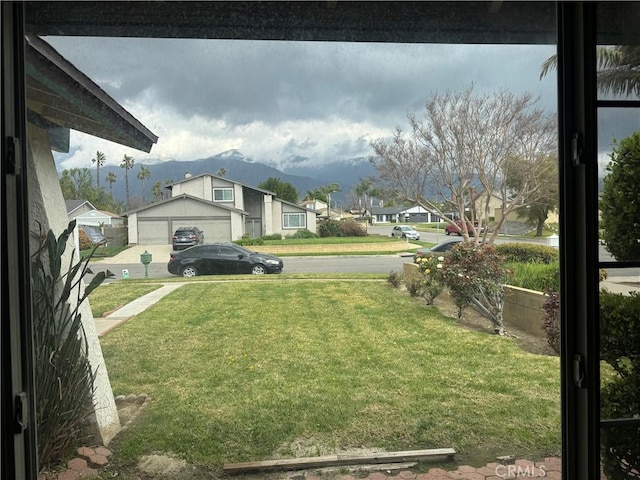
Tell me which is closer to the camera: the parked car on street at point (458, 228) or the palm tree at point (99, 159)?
the palm tree at point (99, 159)

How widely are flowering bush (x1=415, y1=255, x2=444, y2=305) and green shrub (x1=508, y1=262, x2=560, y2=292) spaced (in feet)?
0.86

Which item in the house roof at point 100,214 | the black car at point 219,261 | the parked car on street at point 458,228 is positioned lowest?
the black car at point 219,261

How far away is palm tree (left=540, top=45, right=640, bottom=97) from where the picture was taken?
118cm

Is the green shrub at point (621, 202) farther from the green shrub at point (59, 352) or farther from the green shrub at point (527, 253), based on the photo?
the green shrub at point (59, 352)

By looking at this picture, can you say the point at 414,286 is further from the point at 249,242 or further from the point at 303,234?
the point at 249,242

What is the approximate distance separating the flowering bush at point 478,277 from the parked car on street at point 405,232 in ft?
0.49

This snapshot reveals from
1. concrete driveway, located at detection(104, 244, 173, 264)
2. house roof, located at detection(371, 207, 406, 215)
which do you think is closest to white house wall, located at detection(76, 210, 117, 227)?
concrete driveway, located at detection(104, 244, 173, 264)

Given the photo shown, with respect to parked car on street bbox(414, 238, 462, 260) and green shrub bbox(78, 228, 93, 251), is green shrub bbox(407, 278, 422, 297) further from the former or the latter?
green shrub bbox(78, 228, 93, 251)

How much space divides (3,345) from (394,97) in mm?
1423

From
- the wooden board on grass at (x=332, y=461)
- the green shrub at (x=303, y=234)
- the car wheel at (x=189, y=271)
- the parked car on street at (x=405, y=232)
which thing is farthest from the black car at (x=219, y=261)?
the wooden board on grass at (x=332, y=461)

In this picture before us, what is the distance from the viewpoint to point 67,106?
53.3 inches

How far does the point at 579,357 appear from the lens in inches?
44.9

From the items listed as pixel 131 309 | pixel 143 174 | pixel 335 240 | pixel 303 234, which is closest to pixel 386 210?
pixel 335 240

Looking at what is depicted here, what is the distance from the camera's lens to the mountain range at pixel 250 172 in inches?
55.3
